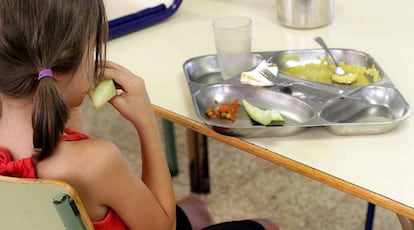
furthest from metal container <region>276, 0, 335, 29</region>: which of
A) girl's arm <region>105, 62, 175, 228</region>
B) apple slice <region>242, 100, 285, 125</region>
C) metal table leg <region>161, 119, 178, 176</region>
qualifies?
metal table leg <region>161, 119, 178, 176</region>

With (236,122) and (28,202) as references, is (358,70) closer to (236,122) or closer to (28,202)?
(236,122)

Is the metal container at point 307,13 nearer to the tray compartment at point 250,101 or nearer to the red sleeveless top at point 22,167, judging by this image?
the tray compartment at point 250,101

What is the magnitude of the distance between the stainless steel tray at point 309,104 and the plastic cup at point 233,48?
0.04m

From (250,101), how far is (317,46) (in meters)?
0.30

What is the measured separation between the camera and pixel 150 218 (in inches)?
38.4

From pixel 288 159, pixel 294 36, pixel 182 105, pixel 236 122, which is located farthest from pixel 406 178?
pixel 294 36

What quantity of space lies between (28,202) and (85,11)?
0.26 metres

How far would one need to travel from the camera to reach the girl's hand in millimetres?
1065

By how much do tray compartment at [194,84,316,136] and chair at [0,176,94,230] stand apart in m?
0.34

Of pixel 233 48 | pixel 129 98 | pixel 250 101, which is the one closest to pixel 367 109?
pixel 250 101

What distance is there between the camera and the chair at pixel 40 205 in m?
0.77

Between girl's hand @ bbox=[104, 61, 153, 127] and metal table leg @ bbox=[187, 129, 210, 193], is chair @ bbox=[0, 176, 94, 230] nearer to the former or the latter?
girl's hand @ bbox=[104, 61, 153, 127]

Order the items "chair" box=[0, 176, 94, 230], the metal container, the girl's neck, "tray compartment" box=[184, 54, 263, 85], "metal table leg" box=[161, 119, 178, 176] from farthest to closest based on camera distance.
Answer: "metal table leg" box=[161, 119, 178, 176] → the metal container → "tray compartment" box=[184, 54, 263, 85] → the girl's neck → "chair" box=[0, 176, 94, 230]

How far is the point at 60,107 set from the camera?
84cm
